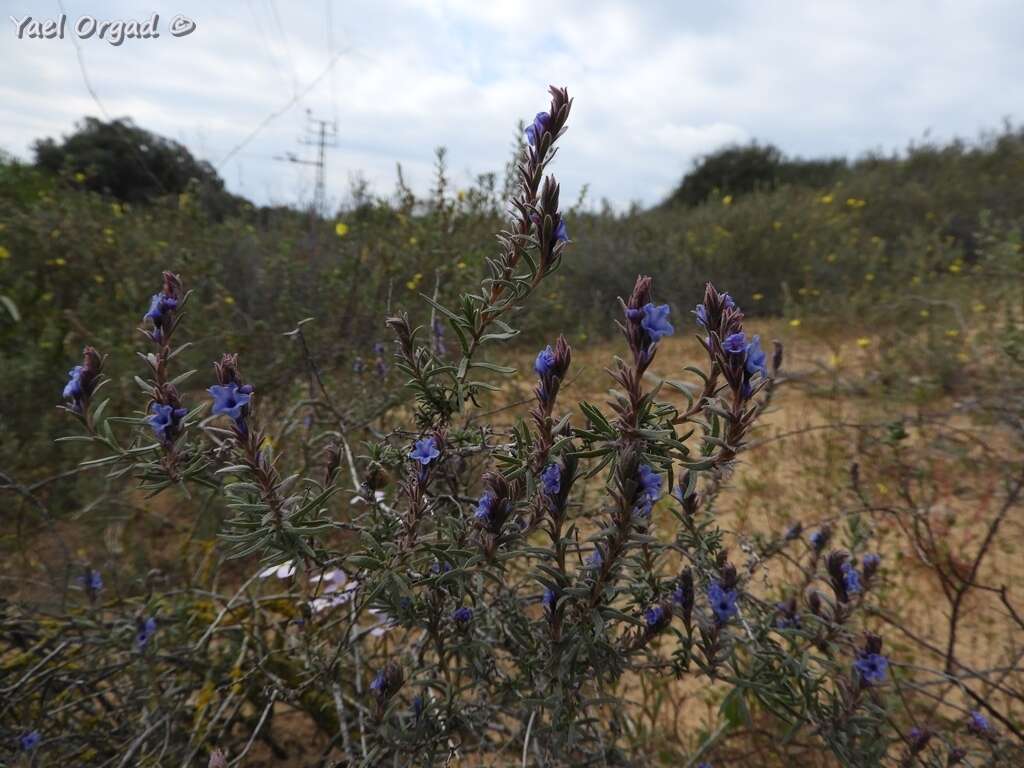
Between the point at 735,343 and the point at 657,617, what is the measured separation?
0.56 metres

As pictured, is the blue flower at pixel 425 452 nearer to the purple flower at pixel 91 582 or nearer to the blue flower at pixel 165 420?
the blue flower at pixel 165 420

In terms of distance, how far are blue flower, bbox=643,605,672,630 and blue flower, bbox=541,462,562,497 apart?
36 cm

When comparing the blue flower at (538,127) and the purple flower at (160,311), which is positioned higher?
the blue flower at (538,127)

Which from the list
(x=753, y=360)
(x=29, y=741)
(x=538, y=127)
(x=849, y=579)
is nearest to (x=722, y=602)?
(x=849, y=579)

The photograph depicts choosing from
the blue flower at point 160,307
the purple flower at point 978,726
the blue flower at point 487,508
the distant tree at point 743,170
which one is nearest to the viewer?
the blue flower at point 487,508

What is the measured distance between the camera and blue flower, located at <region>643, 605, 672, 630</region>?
43.1 inches

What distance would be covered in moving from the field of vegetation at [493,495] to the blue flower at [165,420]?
1cm

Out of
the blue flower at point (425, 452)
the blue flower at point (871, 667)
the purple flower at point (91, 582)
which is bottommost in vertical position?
the purple flower at point (91, 582)

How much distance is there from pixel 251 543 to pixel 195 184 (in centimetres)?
446

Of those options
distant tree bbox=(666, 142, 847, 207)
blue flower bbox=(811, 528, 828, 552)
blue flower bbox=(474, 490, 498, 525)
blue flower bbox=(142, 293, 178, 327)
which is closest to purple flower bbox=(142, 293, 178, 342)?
blue flower bbox=(142, 293, 178, 327)

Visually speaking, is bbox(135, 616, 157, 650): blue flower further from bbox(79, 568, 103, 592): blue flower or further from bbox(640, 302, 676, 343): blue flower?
bbox(640, 302, 676, 343): blue flower

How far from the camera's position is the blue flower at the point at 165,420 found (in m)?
0.94

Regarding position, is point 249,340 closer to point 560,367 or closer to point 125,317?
point 125,317

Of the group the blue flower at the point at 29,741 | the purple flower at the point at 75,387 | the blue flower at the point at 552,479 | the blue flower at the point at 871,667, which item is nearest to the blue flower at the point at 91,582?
the blue flower at the point at 29,741
